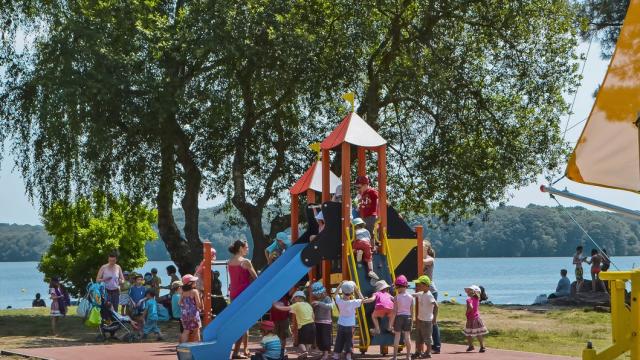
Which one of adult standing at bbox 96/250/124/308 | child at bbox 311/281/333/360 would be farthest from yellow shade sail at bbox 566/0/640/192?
adult standing at bbox 96/250/124/308

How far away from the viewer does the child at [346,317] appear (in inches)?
566

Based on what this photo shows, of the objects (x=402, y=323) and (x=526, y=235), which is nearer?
(x=402, y=323)

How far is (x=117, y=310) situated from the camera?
64.6 feet

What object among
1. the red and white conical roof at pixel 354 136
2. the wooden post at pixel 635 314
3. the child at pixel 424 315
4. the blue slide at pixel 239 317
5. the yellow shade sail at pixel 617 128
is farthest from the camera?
the red and white conical roof at pixel 354 136

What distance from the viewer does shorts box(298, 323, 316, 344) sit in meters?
15.1

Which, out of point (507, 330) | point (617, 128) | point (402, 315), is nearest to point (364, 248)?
point (402, 315)

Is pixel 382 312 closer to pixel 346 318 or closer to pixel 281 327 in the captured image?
pixel 346 318

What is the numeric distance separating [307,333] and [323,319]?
35 centimetres

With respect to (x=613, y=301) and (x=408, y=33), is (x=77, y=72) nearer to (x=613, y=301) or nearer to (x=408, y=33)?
(x=408, y=33)

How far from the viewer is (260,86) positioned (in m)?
24.3

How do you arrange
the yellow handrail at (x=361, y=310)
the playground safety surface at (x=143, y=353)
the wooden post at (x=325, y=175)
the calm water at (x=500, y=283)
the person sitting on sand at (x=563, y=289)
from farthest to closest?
the calm water at (x=500, y=283) → the person sitting on sand at (x=563, y=289) → the wooden post at (x=325, y=175) → the playground safety surface at (x=143, y=353) → the yellow handrail at (x=361, y=310)

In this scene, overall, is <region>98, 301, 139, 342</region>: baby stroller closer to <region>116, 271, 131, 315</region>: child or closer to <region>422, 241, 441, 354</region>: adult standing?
<region>116, 271, 131, 315</region>: child

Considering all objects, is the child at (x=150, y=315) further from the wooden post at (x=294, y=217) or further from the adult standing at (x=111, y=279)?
the wooden post at (x=294, y=217)

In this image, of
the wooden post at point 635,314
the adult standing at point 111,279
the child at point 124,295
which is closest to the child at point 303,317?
the adult standing at point 111,279
